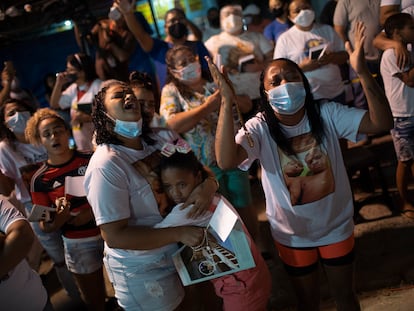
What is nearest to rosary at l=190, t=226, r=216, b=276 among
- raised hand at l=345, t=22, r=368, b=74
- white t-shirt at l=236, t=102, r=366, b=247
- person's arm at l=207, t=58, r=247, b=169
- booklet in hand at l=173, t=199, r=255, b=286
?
booklet in hand at l=173, t=199, r=255, b=286

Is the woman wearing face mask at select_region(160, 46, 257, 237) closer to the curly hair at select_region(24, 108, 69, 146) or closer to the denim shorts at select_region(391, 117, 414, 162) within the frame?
the curly hair at select_region(24, 108, 69, 146)

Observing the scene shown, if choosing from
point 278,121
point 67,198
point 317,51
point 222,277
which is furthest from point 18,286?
point 317,51

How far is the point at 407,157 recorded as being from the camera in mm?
3559

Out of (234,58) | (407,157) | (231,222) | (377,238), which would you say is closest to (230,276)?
(231,222)

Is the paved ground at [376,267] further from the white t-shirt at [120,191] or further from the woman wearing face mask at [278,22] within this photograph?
the woman wearing face mask at [278,22]

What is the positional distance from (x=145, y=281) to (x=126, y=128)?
78 cm

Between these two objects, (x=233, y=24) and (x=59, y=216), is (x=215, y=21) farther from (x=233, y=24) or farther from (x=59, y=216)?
(x=59, y=216)

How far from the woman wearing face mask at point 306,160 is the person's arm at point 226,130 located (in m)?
0.02

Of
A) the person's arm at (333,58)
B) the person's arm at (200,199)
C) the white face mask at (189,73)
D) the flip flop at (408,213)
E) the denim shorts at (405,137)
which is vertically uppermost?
the white face mask at (189,73)

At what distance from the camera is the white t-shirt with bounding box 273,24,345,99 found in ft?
12.5

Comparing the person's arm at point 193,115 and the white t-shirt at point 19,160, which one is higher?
the person's arm at point 193,115

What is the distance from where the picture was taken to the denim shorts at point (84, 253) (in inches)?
108

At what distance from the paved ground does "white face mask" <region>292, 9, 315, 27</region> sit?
1.91 m

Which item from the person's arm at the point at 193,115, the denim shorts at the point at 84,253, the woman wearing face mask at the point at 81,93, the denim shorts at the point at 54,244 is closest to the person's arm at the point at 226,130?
the person's arm at the point at 193,115
